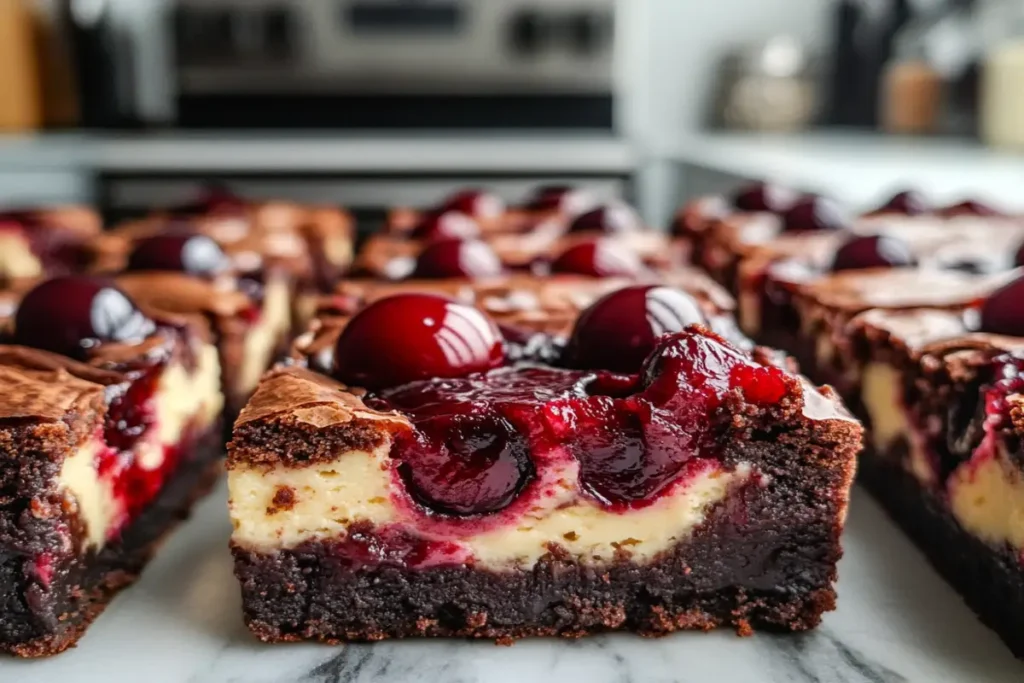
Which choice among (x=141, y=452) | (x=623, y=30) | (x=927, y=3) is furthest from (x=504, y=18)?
(x=141, y=452)

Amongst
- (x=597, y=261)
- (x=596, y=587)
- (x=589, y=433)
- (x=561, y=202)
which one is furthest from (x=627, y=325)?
(x=561, y=202)

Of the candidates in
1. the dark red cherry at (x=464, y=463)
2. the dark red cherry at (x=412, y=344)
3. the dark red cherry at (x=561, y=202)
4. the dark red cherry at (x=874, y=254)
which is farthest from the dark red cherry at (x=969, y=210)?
the dark red cherry at (x=464, y=463)

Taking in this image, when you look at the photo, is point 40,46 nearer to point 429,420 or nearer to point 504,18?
point 504,18

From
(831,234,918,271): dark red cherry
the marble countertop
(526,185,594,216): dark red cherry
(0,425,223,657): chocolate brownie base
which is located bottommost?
the marble countertop

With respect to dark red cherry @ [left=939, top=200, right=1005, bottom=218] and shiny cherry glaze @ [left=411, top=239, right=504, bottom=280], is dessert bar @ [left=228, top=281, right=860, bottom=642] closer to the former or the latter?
shiny cherry glaze @ [left=411, top=239, right=504, bottom=280]

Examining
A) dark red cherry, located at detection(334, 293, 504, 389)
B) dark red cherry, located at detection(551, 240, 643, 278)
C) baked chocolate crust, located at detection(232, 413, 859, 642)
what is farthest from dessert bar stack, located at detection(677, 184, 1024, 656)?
dark red cherry, located at detection(334, 293, 504, 389)

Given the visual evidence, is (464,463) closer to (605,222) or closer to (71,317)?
(71,317)
